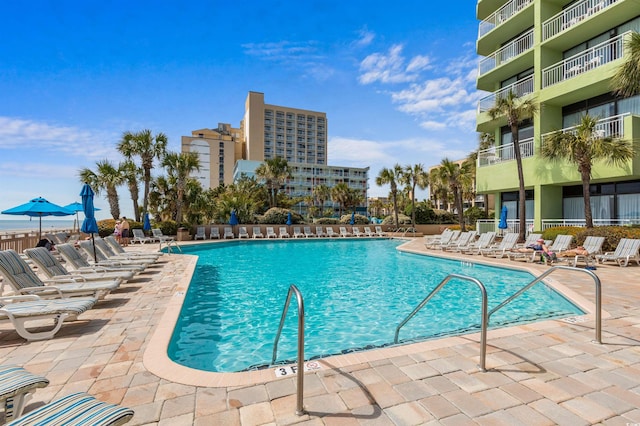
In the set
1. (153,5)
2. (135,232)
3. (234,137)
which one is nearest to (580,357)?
(153,5)

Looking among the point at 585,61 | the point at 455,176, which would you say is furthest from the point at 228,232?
the point at 585,61

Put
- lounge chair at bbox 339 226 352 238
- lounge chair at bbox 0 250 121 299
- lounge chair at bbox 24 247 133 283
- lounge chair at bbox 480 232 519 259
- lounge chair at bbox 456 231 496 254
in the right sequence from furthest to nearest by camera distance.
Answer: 1. lounge chair at bbox 339 226 352 238
2. lounge chair at bbox 456 231 496 254
3. lounge chair at bbox 480 232 519 259
4. lounge chair at bbox 24 247 133 283
5. lounge chair at bbox 0 250 121 299

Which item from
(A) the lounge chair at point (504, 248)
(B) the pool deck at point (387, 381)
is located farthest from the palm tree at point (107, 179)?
(A) the lounge chair at point (504, 248)

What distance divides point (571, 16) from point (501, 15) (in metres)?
4.61

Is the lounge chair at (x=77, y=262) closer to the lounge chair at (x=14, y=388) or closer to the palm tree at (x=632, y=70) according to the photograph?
the lounge chair at (x=14, y=388)

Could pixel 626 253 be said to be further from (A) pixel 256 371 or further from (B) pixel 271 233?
(B) pixel 271 233

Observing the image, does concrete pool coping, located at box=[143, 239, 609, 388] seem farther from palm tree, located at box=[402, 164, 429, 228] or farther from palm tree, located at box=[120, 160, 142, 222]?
palm tree, located at box=[402, 164, 429, 228]

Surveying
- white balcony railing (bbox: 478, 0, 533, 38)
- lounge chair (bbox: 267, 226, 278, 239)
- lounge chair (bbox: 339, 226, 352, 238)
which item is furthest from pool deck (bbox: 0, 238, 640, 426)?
lounge chair (bbox: 339, 226, 352, 238)

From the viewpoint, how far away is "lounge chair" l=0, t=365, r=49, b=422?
2139 millimetres

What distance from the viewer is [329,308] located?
735 centimetres

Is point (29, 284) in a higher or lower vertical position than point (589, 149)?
lower

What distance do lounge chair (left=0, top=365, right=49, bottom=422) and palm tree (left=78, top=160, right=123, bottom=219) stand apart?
2506 cm

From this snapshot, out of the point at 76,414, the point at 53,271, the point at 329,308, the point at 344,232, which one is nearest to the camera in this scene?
the point at 76,414

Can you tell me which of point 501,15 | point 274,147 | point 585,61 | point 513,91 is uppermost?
point 274,147
